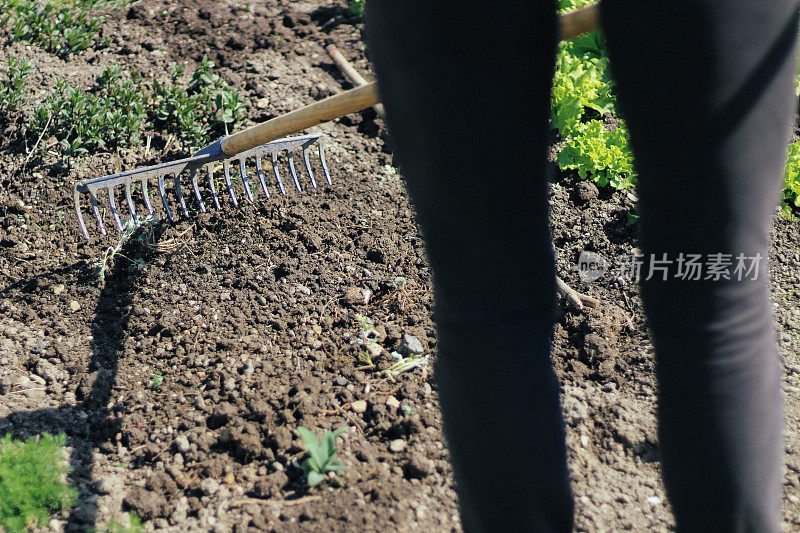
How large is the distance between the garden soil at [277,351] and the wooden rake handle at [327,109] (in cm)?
39

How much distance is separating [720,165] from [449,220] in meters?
0.36

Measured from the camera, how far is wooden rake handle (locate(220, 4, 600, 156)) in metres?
1.95

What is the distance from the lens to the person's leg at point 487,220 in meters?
0.90

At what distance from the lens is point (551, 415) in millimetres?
1170

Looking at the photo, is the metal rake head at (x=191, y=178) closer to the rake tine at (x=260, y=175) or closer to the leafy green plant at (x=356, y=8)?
the rake tine at (x=260, y=175)

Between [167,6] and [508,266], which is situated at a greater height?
[167,6]

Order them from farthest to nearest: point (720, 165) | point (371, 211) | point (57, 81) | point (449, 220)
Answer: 1. point (57, 81)
2. point (371, 211)
3. point (449, 220)
4. point (720, 165)

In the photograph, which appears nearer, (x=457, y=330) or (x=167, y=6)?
(x=457, y=330)

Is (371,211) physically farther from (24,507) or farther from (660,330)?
(660,330)

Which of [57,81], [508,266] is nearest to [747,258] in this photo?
[508,266]

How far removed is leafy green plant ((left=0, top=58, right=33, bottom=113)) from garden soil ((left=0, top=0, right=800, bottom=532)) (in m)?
0.07

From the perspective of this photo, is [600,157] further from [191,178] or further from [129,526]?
[129,526]

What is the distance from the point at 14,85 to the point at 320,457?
8.23ft

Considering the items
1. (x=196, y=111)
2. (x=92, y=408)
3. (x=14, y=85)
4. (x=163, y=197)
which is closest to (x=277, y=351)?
(x=92, y=408)
